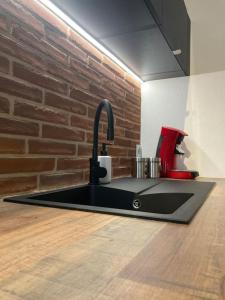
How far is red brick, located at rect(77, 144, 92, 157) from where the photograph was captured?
1.21 m

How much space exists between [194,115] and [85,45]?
98cm

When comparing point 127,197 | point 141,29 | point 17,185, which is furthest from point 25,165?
point 141,29

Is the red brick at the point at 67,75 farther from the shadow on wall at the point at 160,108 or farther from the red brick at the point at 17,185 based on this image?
the shadow on wall at the point at 160,108

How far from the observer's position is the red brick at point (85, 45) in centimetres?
117

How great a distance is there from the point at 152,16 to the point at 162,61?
0.53 m

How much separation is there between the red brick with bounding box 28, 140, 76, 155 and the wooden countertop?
369 millimetres

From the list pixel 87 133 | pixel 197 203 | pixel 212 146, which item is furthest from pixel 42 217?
pixel 212 146

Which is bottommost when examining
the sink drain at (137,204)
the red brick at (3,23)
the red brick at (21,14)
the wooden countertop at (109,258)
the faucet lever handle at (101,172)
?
the sink drain at (137,204)

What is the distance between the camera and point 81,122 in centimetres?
121

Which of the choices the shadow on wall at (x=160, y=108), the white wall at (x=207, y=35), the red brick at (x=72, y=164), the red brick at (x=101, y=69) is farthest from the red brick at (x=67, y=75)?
the white wall at (x=207, y=35)

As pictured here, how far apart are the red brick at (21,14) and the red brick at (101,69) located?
383 mm

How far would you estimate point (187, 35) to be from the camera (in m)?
1.77

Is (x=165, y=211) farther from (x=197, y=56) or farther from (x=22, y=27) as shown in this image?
(x=197, y=56)

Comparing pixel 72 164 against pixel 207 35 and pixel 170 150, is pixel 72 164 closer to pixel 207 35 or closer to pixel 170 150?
pixel 170 150
